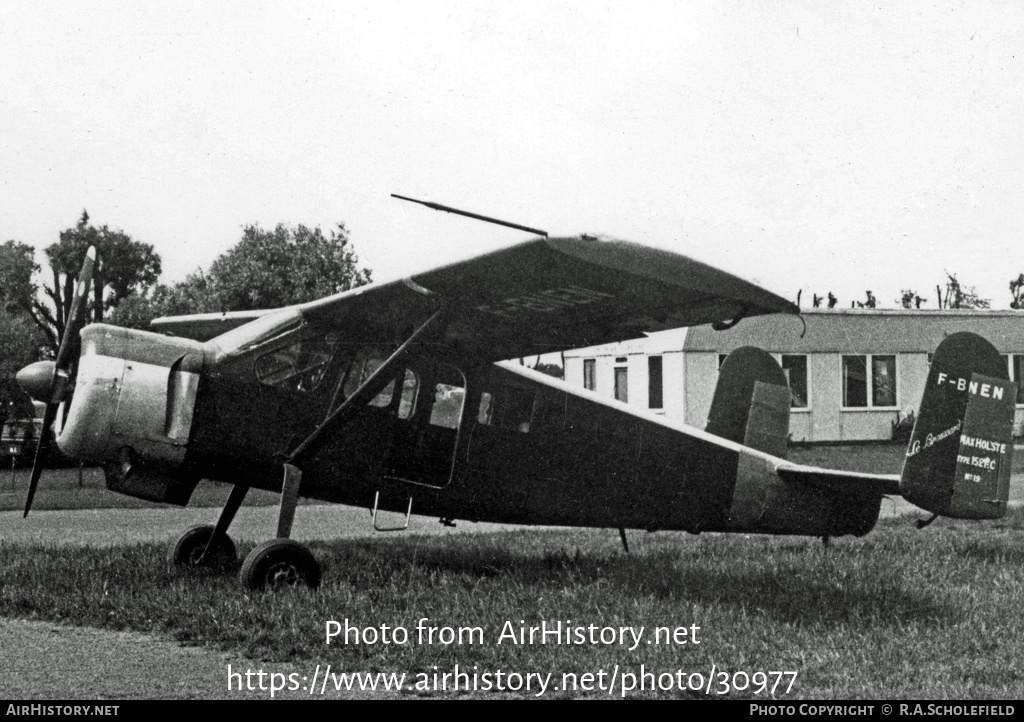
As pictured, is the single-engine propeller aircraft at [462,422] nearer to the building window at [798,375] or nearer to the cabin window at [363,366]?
the cabin window at [363,366]

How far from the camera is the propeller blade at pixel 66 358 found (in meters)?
7.37

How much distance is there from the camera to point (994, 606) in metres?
6.90

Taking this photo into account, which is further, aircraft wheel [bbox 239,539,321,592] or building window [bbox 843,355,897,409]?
building window [bbox 843,355,897,409]

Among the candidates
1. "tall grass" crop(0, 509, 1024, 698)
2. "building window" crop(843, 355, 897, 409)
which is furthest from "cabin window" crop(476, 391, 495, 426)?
"building window" crop(843, 355, 897, 409)

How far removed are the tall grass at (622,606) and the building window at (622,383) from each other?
18.6 metres

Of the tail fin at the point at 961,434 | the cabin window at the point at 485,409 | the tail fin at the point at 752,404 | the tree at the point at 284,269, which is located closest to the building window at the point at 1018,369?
the tree at the point at 284,269

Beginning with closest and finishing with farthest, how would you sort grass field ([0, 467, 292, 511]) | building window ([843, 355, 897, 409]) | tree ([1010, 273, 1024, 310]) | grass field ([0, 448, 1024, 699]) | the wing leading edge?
grass field ([0, 448, 1024, 699])
the wing leading edge
grass field ([0, 467, 292, 511])
building window ([843, 355, 897, 409])
tree ([1010, 273, 1024, 310])

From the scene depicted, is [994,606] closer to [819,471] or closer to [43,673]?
[819,471]

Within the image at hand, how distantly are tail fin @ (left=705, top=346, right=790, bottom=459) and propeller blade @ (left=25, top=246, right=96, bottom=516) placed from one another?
5.83m

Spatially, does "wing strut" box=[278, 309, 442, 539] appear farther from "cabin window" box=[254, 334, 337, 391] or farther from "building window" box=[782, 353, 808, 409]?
"building window" box=[782, 353, 808, 409]

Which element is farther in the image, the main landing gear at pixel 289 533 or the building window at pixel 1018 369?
the building window at pixel 1018 369

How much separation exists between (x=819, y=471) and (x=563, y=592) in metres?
2.98

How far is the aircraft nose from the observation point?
7.36m

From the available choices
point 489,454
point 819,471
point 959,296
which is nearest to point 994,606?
point 819,471
